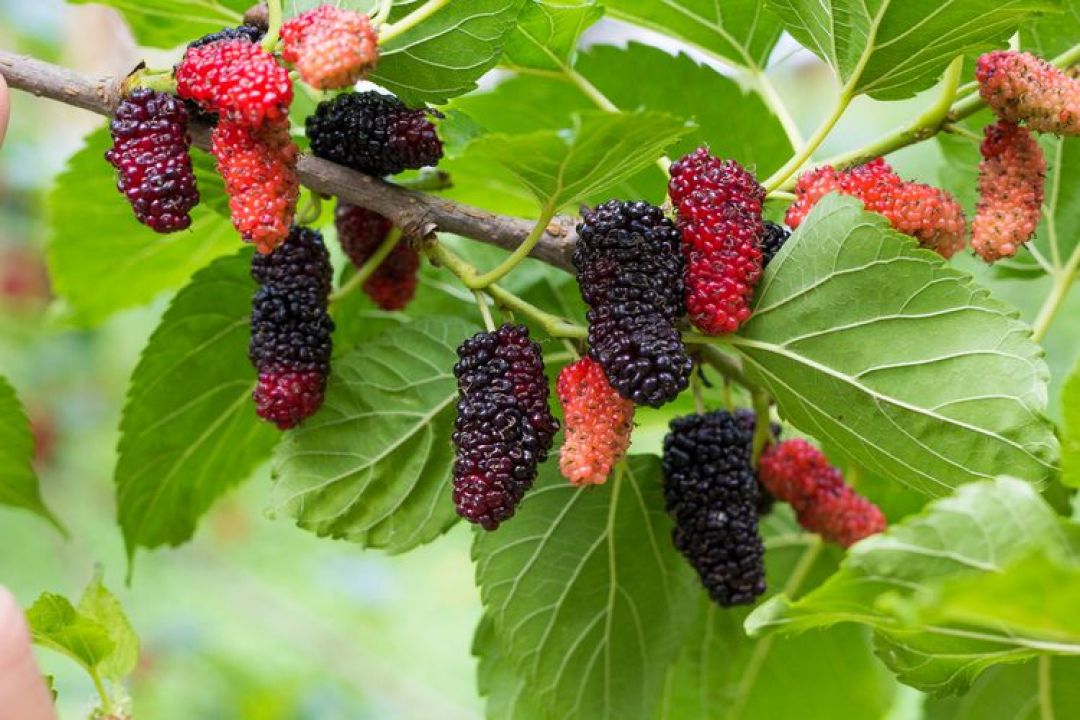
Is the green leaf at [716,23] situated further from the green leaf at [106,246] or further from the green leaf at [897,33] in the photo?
the green leaf at [106,246]

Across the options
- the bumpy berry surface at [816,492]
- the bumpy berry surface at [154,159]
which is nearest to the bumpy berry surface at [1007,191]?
the bumpy berry surface at [816,492]

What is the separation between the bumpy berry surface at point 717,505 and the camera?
805 mm

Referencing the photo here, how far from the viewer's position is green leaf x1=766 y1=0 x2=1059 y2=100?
690 mm

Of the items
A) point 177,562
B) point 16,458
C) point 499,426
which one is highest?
point 499,426

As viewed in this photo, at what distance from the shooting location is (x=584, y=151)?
2.00 feet

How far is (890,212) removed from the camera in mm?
699

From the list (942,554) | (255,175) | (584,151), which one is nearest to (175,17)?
(255,175)

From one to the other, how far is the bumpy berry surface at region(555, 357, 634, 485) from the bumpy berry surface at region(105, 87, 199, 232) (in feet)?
0.80

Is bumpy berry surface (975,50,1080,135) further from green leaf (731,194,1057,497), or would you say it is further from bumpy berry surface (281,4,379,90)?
bumpy berry surface (281,4,379,90)

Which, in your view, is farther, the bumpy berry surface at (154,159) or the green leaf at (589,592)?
the green leaf at (589,592)

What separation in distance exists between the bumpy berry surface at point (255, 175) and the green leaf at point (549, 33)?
0.70ft

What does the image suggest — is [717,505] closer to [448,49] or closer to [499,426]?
[499,426]

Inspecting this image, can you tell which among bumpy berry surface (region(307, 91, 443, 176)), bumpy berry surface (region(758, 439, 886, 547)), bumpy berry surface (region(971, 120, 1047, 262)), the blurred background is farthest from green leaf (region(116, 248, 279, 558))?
the blurred background

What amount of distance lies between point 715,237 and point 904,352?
0.13 meters
